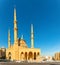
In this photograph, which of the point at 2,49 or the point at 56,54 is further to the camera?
the point at 2,49

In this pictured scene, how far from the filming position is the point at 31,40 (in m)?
56.7

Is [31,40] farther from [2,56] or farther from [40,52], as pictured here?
[2,56]

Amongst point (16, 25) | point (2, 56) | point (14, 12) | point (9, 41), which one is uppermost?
point (14, 12)

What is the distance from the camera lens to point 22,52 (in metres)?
57.5

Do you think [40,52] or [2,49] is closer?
[40,52]

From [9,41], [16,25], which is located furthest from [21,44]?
[16,25]

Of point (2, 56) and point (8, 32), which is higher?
point (8, 32)

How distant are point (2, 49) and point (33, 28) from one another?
42.6ft

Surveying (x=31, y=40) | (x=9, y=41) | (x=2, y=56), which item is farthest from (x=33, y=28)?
(x=2, y=56)

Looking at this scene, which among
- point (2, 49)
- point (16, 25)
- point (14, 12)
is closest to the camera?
point (16, 25)

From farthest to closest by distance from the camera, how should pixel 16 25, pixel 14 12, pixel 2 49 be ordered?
pixel 2 49, pixel 14 12, pixel 16 25

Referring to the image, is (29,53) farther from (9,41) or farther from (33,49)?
(9,41)

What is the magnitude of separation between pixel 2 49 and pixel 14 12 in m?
12.9

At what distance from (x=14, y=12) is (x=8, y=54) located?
39.7 ft
